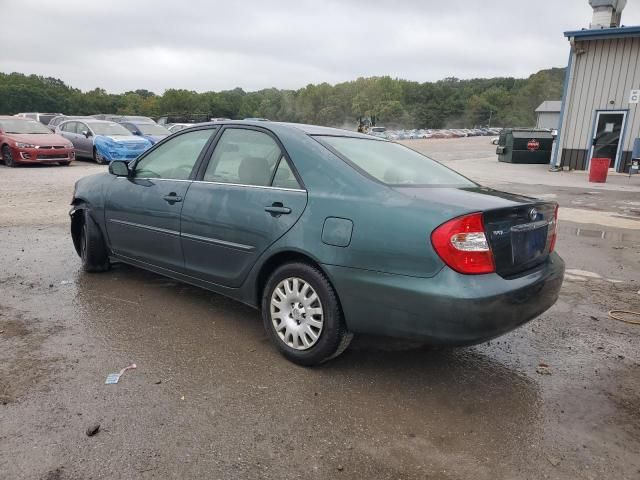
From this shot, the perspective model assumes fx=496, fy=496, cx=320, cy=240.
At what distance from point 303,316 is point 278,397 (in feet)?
1.83

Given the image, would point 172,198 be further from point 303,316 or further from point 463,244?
point 463,244

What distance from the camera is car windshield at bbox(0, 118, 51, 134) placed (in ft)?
51.1

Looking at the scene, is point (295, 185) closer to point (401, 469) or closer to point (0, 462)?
point (401, 469)

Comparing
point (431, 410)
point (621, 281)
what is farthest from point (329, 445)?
point (621, 281)

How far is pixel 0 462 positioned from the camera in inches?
91.6

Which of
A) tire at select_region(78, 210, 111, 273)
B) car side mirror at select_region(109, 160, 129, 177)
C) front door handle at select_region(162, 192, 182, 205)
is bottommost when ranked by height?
tire at select_region(78, 210, 111, 273)

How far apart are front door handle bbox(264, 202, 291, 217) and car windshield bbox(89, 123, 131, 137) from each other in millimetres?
15075

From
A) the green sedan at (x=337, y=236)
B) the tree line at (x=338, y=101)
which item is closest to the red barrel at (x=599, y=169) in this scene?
the green sedan at (x=337, y=236)

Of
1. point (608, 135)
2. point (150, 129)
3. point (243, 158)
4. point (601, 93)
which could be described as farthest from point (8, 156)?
point (608, 135)

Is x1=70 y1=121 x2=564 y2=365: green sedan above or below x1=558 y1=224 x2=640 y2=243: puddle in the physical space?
above

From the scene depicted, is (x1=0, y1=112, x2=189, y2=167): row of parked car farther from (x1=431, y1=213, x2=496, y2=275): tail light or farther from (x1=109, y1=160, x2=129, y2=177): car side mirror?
(x1=431, y1=213, x2=496, y2=275): tail light

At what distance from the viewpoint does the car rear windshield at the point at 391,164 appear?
11.1 feet

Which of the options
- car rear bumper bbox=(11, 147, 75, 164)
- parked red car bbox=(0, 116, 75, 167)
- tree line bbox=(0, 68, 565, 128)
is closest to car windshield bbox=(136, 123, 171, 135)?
parked red car bbox=(0, 116, 75, 167)

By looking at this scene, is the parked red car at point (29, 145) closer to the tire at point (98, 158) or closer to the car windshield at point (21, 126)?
the car windshield at point (21, 126)
